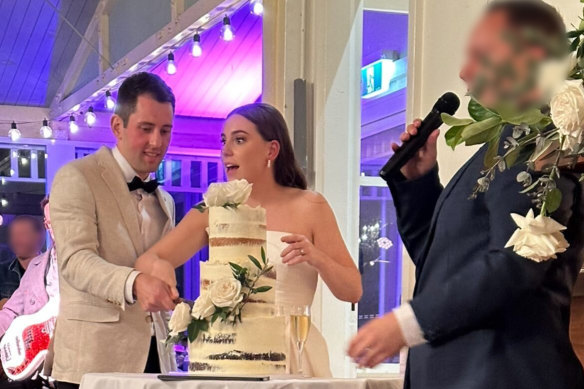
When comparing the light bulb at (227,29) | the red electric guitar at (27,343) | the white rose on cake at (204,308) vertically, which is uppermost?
the light bulb at (227,29)

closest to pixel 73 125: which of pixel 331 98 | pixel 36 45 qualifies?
pixel 36 45

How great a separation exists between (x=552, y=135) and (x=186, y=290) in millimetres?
8481

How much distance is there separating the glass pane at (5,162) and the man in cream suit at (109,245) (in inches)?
266

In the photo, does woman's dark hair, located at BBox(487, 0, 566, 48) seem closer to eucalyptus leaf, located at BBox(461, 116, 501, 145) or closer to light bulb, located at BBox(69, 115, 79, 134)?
eucalyptus leaf, located at BBox(461, 116, 501, 145)

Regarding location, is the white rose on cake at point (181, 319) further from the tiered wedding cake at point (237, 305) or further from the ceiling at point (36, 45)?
the ceiling at point (36, 45)

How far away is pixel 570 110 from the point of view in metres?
0.87

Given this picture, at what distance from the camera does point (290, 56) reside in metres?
3.98

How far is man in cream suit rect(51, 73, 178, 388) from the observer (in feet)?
7.82

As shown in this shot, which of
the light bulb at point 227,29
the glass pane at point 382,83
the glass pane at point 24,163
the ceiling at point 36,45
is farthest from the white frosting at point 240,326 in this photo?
the glass pane at point 24,163

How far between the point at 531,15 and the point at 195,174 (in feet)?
26.9

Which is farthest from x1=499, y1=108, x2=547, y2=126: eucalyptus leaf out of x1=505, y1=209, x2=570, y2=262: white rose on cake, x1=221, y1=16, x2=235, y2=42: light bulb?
x1=221, y1=16, x2=235, y2=42: light bulb

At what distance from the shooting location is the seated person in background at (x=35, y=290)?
3.98 metres

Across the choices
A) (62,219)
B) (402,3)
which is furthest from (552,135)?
A: (402,3)

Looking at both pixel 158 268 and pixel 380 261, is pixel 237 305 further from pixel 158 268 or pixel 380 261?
pixel 380 261
